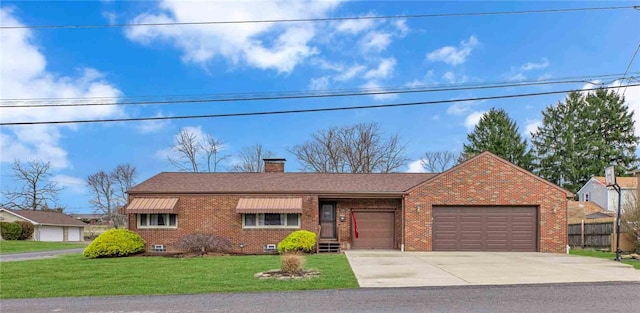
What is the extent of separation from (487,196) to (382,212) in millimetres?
4557

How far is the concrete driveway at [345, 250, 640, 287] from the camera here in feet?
32.1

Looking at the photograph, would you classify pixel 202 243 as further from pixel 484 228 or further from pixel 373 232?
pixel 484 228

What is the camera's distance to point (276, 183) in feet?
66.6

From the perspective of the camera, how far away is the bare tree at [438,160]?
46.0 metres

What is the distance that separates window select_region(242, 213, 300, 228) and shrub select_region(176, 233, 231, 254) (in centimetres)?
151

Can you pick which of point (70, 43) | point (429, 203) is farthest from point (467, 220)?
point (70, 43)

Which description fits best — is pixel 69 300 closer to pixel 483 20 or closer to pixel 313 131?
pixel 483 20

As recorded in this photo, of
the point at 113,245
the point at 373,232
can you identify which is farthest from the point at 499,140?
the point at 113,245

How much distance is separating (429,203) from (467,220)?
181 centimetres

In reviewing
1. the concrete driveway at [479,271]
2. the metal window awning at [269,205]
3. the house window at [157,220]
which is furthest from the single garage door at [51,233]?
the concrete driveway at [479,271]

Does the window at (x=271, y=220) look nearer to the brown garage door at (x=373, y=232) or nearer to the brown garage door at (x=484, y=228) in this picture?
the brown garage door at (x=373, y=232)

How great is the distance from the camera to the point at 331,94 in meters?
13.9

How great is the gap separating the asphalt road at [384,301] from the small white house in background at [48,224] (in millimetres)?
38255

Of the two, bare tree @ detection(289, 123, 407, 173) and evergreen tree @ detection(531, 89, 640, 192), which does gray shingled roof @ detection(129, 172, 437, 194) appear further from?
evergreen tree @ detection(531, 89, 640, 192)
